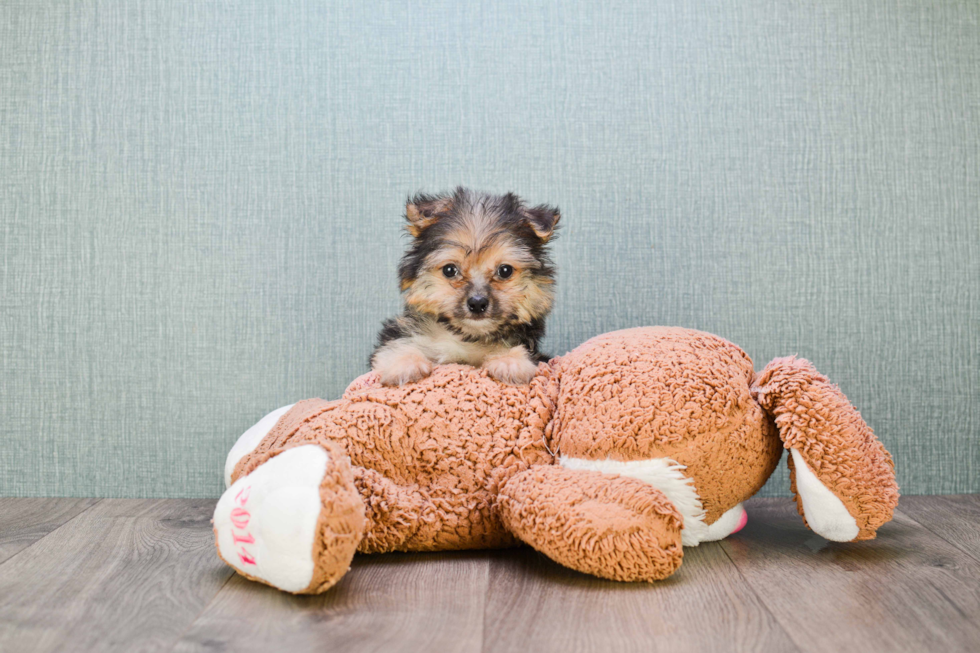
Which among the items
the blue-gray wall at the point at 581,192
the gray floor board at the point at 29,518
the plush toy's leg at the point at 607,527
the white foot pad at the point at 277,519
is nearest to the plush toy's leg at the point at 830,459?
the plush toy's leg at the point at 607,527

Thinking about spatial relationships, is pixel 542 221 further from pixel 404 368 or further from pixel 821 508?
pixel 821 508

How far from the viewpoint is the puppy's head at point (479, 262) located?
74.2 inches

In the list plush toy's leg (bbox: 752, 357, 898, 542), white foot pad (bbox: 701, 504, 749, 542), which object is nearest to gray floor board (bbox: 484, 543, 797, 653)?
white foot pad (bbox: 701, 504, 749, 542)

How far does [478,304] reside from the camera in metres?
1.84

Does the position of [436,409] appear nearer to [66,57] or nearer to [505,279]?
[505,279]

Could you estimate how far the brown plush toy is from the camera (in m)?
1.54

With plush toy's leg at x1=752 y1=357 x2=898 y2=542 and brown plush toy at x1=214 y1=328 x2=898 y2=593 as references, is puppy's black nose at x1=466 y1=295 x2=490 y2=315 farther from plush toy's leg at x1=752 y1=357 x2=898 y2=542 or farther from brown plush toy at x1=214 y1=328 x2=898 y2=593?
plush toy's leg at x1=752 y1=357 x2=898 y2=542

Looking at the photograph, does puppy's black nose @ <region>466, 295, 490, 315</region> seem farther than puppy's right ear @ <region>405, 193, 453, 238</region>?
No

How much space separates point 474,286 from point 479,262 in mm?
65

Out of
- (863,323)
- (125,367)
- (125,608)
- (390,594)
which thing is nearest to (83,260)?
(125,367)

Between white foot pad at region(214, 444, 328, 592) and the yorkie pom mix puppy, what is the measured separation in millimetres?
450

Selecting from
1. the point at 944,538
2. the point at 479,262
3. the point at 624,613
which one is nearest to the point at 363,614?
the point at 624,613

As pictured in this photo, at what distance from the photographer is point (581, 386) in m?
1.80

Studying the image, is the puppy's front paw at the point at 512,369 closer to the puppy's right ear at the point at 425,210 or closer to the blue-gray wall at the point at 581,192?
the puppy's right ear at the point at 425,210
